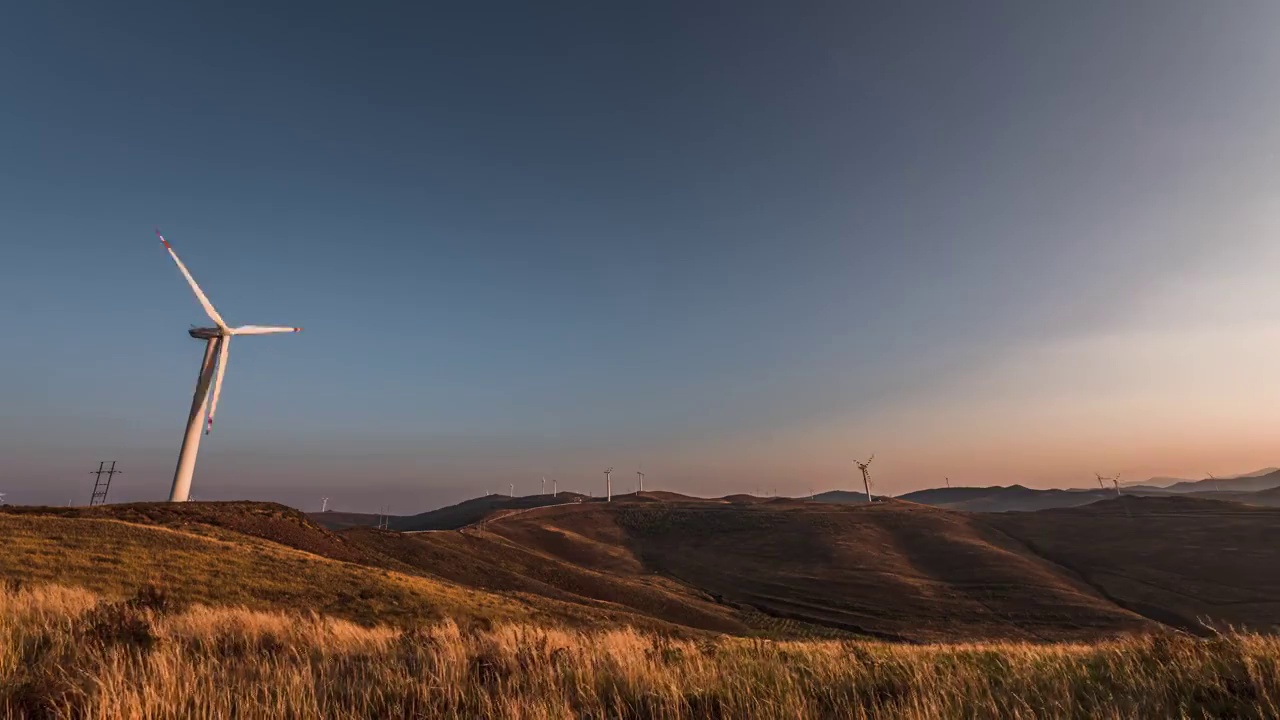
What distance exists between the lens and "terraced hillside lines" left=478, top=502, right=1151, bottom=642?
2677 inches

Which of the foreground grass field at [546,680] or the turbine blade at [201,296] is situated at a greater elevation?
the turbine blade at [201,296]

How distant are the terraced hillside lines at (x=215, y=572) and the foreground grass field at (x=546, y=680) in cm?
2082

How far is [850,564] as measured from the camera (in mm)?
91188

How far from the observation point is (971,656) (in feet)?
39.1

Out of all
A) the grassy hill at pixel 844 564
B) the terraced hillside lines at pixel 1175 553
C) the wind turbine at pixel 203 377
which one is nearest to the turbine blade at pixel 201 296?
the wind turbine at pixel 203 377

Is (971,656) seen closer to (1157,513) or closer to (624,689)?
(624,689)

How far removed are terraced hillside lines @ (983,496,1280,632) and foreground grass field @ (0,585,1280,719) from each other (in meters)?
85.7

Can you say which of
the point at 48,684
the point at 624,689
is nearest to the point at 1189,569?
the point at 624,689

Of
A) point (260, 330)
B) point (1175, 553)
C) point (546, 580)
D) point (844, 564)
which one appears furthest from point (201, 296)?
point (1175, 553)

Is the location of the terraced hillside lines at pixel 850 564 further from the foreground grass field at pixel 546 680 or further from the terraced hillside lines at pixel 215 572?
the foreground grass field at pixel 546 680

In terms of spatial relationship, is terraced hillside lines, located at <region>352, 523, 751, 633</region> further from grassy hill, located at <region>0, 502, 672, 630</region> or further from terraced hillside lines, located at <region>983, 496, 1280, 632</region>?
terraced hillside lines, located at <region>983, 496, 1280, 632</region>

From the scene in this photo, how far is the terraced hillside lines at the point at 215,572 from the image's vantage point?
27641 mm

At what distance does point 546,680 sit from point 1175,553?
129448 millimetres

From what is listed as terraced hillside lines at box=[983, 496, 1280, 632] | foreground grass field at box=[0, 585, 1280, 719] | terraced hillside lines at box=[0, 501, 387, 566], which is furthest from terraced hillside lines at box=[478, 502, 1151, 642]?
foreground grass field at box=[0, 585, 1280, 719]
